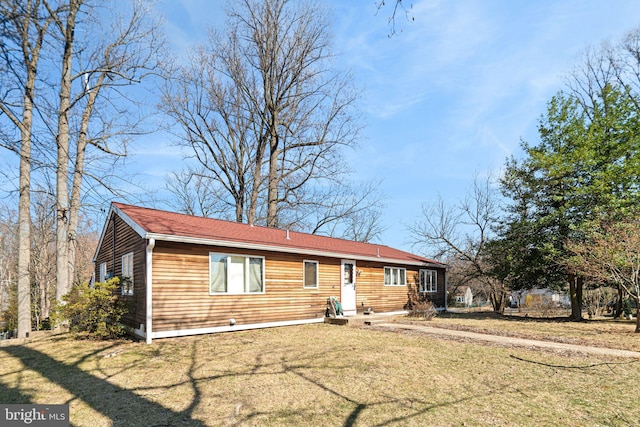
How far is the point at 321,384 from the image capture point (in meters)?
5.77

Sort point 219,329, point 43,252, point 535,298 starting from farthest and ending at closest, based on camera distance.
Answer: point 535,298 → point 43,252 → point 219,329

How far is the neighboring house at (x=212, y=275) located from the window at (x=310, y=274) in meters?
0.04

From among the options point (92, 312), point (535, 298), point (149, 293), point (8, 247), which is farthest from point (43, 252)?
point (535, 298)

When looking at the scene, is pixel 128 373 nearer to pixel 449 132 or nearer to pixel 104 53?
pixel 104 53

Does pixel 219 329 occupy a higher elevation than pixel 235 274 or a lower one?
lower

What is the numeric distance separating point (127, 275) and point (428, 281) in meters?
14.7

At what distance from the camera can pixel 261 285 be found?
11844mm

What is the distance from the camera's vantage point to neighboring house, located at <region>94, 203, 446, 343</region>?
9.63 metres

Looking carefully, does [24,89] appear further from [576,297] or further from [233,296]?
[576,297]

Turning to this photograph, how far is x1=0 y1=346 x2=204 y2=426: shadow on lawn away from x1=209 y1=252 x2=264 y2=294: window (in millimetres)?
3943

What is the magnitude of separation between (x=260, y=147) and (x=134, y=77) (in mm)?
11177

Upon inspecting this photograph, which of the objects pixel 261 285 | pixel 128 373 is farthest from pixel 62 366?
pixel 261 285

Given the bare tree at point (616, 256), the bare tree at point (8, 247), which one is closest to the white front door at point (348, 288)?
the bare tree at point (616, 256)

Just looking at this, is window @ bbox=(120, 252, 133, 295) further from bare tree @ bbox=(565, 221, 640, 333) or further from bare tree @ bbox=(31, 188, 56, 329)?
bare tree @ bbox=(565, 221, 640, 333)
